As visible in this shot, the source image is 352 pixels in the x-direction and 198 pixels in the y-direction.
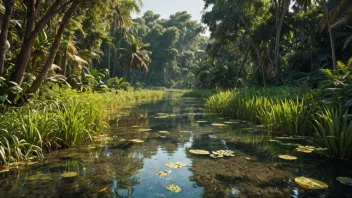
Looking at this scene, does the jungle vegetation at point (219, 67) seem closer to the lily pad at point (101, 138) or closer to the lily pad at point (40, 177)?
the lily pad at point (101, 138)

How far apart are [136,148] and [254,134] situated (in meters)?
3.72

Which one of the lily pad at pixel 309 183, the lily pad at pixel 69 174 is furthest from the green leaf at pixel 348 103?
the lily pad at pixel 69 174

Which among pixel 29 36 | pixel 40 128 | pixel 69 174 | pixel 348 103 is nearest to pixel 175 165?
pixel 69 174

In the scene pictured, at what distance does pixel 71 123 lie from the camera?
588 centimetres

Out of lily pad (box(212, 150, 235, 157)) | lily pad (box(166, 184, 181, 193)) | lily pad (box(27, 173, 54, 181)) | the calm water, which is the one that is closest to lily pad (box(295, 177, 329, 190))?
the calm water

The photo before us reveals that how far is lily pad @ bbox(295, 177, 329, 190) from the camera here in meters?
3.72

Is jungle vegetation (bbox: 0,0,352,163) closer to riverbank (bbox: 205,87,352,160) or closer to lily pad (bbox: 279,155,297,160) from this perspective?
riverbank (bbox: 205,87,352,160)

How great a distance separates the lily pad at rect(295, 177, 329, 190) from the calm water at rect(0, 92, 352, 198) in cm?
10

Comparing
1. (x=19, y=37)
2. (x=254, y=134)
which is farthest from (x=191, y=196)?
(x=19, y=37)

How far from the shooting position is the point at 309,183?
3.82m

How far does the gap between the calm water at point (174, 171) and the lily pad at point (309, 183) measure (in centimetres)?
10

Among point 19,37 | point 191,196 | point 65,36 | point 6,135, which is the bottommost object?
point 191,196

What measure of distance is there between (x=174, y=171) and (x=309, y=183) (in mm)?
2183

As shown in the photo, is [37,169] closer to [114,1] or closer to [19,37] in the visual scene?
[114,1]
